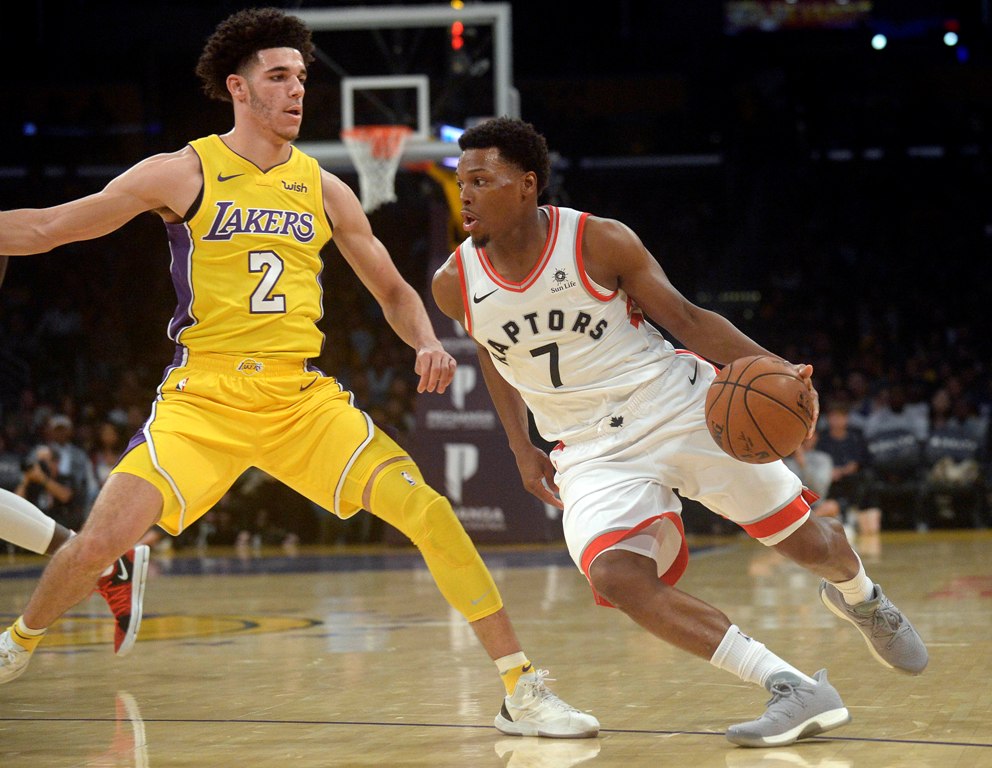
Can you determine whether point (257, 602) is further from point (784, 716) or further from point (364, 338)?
point (364, 338)

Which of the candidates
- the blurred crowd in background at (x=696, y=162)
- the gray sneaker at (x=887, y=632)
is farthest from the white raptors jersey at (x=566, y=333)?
the blurred crowd in background at (x=696, y=162)

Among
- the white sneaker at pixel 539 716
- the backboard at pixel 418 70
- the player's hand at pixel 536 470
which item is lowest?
the white sneaker at pixel 539 716

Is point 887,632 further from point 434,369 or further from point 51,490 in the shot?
point 51,490

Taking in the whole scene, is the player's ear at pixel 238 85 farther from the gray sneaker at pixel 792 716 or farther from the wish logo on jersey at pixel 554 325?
the gray sneaker at pixel 792 716

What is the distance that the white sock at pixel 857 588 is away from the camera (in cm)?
436

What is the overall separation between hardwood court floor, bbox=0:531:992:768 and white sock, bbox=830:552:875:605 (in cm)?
33

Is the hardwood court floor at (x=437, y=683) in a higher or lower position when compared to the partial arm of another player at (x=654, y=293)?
lower

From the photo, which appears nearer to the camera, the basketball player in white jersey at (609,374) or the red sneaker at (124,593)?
the basketball player in white jersey at (609,374)

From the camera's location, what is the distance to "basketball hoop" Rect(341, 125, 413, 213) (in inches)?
449

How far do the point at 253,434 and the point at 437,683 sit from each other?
129 cm

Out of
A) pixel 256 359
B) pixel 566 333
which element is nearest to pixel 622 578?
pixel 566 333

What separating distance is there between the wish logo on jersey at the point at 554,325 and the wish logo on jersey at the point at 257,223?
771 millimetres

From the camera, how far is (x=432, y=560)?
419 centimetres

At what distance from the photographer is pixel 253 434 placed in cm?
428
